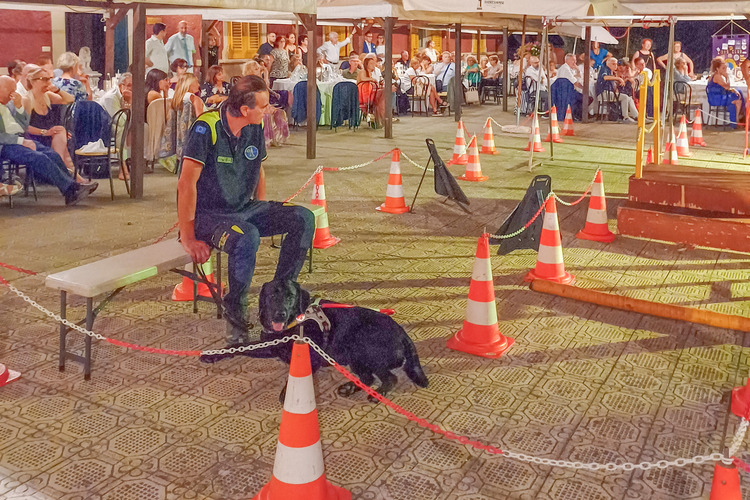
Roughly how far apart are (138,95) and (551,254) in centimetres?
543

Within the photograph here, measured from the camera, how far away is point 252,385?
13.7 feet

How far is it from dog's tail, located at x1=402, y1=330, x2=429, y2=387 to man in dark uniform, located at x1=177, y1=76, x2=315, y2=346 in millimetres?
1050

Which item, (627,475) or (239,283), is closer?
(627,475)

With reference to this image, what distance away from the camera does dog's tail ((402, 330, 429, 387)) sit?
13.5 feet

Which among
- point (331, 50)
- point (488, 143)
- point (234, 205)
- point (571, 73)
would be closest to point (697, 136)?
point (488, 143)

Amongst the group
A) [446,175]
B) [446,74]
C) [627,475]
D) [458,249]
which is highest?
[446,74]

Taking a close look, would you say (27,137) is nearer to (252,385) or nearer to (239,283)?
(239,283)

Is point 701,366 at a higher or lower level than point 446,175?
lower

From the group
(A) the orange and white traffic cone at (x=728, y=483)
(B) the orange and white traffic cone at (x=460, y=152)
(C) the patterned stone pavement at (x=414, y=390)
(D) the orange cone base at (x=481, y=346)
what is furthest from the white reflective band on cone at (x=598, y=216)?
(A) the orange and white traffic cone at (x=728, y=483)

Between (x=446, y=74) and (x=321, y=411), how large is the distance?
61.6ft

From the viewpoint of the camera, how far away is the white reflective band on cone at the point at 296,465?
2.94 m

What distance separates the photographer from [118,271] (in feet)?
14.4

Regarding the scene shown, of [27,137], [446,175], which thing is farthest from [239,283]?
[27,137]

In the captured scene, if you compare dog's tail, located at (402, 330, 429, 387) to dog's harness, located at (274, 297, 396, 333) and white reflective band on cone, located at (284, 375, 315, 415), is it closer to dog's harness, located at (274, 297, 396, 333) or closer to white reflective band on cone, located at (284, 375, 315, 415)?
dog's harness, located at (274, 297, 396, 333)
